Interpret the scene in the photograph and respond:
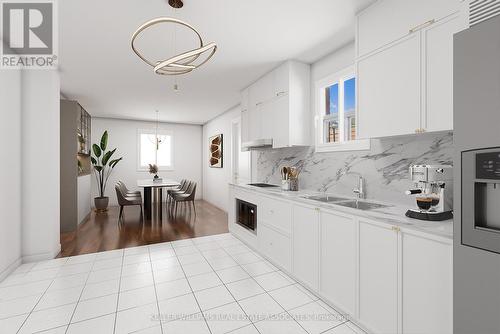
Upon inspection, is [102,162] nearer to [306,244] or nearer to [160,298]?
[160,298]

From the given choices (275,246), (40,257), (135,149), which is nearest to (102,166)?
(135,149)

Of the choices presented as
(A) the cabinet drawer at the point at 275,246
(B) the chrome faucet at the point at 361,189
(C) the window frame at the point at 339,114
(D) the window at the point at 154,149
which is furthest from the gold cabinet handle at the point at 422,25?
(D) the window at the point at 154,149

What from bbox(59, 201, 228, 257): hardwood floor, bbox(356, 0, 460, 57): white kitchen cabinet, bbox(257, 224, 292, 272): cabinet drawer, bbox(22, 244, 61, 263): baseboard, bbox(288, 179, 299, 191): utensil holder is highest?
bbox(356, 0, 460, 57): white kitchen cabinet

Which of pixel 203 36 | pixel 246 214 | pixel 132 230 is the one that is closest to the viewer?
pixel 203 36

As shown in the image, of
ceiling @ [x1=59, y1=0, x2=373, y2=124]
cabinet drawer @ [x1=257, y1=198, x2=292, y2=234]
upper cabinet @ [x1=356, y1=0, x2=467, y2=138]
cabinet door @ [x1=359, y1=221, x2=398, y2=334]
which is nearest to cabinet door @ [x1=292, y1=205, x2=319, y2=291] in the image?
cabinet drawer @ [x1=257, y1=198, x2=292, y2=234]

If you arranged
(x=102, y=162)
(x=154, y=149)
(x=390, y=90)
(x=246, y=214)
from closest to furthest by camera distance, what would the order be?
1. (x=390, y=90)
2. (x=246, y=214)
3. (x=102, y=162)
4. (x=154, y=149)

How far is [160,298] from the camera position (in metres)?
2.23

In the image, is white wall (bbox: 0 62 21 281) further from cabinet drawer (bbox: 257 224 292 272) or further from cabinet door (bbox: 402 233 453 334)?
cabinet door (bbox: 402 233 453 334)

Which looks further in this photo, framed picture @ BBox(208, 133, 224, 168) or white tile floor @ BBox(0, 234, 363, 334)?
framed picture @ BBox(208, 133, 224, 168)

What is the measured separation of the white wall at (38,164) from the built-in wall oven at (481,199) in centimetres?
422

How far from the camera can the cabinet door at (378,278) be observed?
5.19ft

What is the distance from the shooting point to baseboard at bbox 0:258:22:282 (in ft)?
8.27

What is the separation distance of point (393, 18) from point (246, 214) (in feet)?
9.68

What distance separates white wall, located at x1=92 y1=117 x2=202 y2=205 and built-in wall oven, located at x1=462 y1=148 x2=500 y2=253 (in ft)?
25.4
